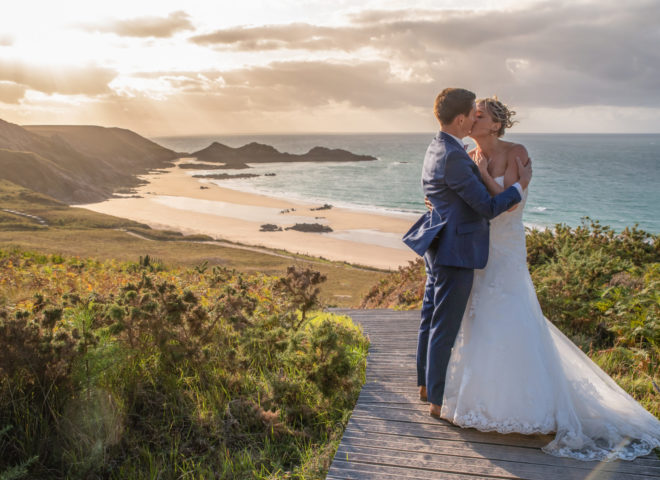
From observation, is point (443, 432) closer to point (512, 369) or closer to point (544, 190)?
point (512, 369)

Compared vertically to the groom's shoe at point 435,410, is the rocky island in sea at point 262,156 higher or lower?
higher

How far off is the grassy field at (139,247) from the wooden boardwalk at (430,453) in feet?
39.6

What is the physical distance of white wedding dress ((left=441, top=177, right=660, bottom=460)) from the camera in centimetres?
371

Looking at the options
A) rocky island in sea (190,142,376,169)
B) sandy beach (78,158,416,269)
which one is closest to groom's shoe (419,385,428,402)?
sandy beach (78,158,416,269)

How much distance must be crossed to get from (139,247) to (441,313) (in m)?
27.7

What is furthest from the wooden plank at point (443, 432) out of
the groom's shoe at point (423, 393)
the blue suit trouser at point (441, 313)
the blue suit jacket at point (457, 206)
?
the blue suit jacket at point (457, 206)

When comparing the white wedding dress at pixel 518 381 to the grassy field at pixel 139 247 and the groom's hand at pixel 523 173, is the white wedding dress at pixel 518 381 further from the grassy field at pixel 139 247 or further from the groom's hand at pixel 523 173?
the grassy field at pixel 139 247

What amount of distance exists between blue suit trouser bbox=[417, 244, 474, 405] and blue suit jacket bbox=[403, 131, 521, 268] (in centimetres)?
12

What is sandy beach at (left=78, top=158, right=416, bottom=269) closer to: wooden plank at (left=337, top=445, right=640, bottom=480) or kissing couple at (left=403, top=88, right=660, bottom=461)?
kissing couple at (left=403, top=88, right=660, bottom=461)

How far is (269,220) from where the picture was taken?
46906mm

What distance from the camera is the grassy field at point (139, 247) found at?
2194 centimetres

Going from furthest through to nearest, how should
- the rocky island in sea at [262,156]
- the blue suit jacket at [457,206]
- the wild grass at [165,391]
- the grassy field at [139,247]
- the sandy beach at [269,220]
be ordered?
1. the rocky island in sea at [262,156]
2. the sandy beach at [269,220]
3. the grassy field at [139,247]
4. the wild grass at [165,391]
5. the blue suit jacket at [457,206]

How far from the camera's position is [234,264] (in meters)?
24.5

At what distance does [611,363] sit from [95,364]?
5149 mm
